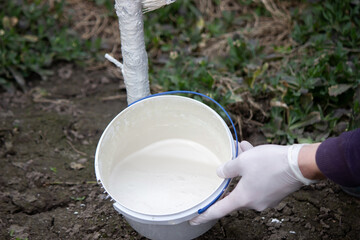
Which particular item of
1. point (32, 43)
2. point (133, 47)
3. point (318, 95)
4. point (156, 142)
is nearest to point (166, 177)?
point (156, 142)

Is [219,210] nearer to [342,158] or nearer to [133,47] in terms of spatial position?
[342,158]

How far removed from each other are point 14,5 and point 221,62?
1397mm

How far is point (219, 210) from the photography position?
1.30 meters

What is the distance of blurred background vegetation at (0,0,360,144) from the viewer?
200cm

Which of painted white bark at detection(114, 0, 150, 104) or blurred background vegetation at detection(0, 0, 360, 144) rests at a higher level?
painted white bark at detection(114, 0, 150, 104)

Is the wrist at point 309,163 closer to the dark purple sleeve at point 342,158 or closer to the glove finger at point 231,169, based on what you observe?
the dark purple sleeve at point 342,158

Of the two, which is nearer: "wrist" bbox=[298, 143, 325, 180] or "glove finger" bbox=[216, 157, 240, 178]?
"wrist" bbox=[298, 143, 325, 180]

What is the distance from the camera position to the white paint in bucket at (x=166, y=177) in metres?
1.54

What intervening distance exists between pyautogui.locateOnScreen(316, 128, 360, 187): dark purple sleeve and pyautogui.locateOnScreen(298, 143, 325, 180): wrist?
0.02 metres

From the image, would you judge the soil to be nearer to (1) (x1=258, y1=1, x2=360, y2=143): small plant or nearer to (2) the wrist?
(1) (x1=258, y1=1, x2=360, y2=143): small plant

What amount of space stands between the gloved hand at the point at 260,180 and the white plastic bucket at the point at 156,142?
4cm

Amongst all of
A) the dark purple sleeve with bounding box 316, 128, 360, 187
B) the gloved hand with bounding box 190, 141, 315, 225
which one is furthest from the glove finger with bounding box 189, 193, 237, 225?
the dark purple sleeve with bounding box 316, 128, 360, 187

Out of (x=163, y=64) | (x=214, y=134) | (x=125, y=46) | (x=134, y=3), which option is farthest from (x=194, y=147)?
(x=163, y=64)

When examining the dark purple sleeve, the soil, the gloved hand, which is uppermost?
the dark purple sleeve
